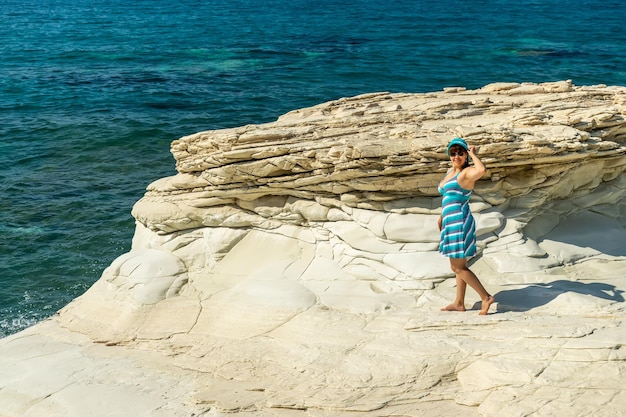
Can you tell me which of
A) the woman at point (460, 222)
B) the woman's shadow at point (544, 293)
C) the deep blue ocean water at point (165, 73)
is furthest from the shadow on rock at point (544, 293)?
the deep blue ocean water at point (165, 73)

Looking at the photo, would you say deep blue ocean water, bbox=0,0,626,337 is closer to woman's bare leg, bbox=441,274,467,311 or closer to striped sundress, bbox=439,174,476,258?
woman's bare leg, bbox=441,274,467,311

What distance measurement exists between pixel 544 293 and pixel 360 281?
2053 mm

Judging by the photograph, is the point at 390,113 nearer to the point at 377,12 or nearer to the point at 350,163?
the point at 350,163

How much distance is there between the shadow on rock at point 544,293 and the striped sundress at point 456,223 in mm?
693

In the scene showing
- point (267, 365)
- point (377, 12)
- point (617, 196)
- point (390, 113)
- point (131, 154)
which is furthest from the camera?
point (377, 12)

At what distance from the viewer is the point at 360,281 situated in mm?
8969

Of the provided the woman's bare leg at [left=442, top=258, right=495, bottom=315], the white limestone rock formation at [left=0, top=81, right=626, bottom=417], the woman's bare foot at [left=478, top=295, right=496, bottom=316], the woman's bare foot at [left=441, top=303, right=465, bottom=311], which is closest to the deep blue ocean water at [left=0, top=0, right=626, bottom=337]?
the white limestone rock formation at [left=0, top=81, right=626, bottom=417]

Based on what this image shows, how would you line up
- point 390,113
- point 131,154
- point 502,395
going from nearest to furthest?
point 502,395, point 390,113, point 131,154

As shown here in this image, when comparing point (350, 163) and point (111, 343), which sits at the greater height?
point (350, 163)

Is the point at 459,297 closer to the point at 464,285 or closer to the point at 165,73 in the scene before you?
the point at 464,285

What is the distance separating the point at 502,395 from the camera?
6848 millimetres

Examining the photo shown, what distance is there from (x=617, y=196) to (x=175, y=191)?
590 centimetres

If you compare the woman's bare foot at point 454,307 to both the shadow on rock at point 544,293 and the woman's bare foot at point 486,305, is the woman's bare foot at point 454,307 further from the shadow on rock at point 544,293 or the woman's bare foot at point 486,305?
the shadow on rock at point 544,293

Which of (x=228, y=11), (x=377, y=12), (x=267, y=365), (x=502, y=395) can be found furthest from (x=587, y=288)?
(x=228, y=11)
